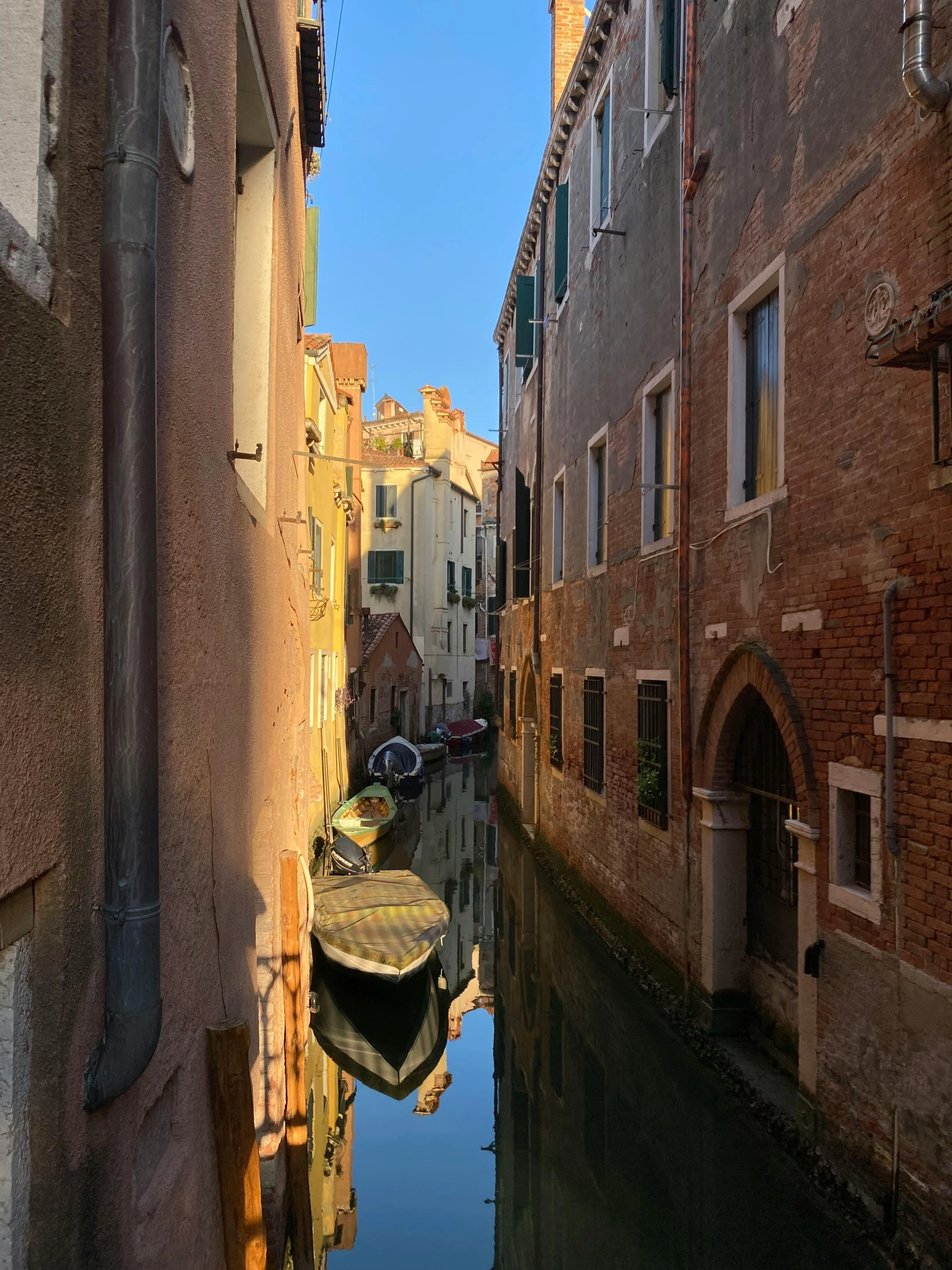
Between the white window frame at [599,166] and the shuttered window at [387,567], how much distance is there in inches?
856

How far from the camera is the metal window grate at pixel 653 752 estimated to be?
8.97 metres

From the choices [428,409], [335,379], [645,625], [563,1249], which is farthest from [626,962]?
[428,409]

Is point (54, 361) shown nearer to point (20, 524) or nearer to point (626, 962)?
point (20, 524)

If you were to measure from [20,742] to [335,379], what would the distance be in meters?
20.0

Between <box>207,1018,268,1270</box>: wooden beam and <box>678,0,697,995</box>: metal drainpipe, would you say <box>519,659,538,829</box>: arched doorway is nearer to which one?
<box>678,0,697,995</box>: metal drainpipe

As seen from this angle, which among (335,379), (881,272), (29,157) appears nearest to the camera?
(29,157)

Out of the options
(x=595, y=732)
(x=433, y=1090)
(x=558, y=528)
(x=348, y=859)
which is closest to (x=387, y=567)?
(x=558, y=528)

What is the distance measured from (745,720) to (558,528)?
7.75 meters

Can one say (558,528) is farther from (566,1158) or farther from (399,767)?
(399,767)

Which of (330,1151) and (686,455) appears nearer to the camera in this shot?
(330,1151)

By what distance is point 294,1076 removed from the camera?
20.0 feet

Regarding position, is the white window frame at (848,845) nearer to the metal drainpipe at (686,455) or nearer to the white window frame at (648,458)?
the metal drainpipe at (686,455)

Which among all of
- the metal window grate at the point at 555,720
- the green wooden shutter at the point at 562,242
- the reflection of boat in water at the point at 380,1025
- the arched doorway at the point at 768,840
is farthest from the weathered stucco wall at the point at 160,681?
the green wooden shutter at the point at 562,242

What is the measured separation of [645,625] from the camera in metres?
9.60
